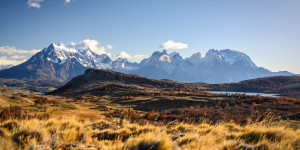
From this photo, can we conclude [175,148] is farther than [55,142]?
No

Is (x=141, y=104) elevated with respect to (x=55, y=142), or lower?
lower

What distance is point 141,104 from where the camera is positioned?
3089 cm

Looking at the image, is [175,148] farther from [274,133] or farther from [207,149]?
[274,133]

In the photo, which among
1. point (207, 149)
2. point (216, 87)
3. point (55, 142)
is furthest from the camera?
point (216, 87)

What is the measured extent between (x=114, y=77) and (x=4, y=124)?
2739 inches

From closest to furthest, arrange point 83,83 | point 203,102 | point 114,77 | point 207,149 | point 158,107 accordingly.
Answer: point 207,149, point 158,107, point 203,102, point 83,83, point 114,77

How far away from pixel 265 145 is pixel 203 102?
2660 centimetres

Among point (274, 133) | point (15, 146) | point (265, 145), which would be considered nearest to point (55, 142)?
point (15, 146)

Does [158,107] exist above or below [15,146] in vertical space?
below

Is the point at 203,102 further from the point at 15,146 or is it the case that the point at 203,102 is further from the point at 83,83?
the point at 83,83

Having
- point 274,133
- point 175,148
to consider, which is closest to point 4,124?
point 175,148

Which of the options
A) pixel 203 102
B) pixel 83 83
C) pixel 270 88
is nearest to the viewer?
pixel 203 102

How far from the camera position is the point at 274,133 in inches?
274

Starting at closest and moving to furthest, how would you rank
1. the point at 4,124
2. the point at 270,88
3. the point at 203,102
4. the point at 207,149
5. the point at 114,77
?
the point at 207,149
the point at 4,124
the point at 203,102
the point at 114,77
the point at 270,88
